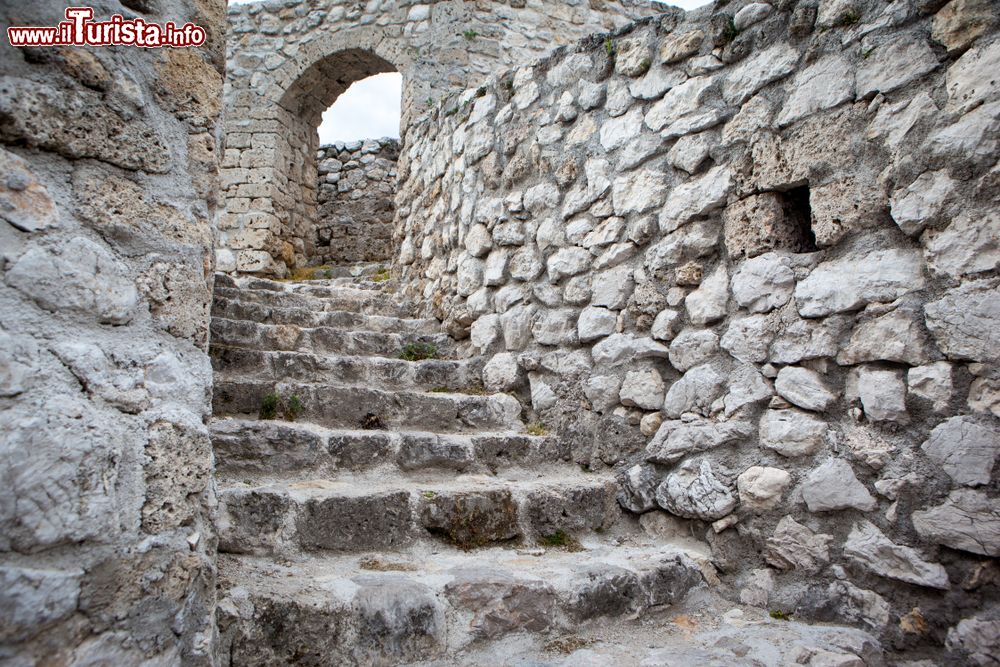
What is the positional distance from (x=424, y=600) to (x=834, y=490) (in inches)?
46.6

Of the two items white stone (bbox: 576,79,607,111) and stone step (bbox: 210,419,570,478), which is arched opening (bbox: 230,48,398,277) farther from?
stone step (bbox: 210,419,570,478)

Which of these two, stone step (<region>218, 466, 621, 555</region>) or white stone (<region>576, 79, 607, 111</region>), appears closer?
stone step (<region>218, 466, 621, 555</region>)

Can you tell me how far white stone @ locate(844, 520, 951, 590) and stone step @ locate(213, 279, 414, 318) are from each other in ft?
9.37

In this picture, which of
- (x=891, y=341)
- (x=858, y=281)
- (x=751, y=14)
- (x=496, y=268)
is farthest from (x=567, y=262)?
(x=891, y=341)

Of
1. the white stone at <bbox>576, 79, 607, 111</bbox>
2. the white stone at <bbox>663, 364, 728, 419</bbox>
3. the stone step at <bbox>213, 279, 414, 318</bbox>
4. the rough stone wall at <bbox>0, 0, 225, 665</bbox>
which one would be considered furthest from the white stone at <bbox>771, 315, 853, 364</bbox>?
the stone step at <bbox>213, 279, 414, 318</bbox>

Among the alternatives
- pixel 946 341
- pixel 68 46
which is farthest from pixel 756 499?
pixel 68 46

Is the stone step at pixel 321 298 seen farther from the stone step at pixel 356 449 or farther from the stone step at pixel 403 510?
the stone step at pixel 403 510

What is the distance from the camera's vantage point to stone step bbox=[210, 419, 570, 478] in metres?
2.18

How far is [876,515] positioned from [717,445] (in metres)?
0.51

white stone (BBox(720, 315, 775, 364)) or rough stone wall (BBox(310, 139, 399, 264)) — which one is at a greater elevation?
rough stone wall (BBox(310, 139, 399, 264))

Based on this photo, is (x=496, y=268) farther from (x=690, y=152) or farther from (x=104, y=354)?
(x=104, y=354)

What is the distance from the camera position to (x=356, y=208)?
788cm

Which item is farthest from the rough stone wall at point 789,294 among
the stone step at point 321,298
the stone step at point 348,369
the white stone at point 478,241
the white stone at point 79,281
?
the white stone at point 79,281

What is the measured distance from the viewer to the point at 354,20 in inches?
261
